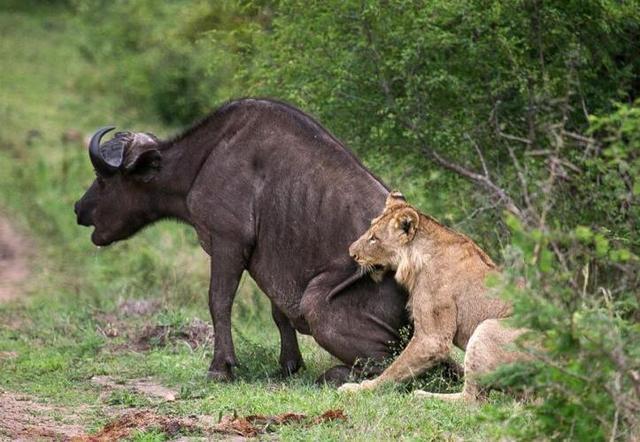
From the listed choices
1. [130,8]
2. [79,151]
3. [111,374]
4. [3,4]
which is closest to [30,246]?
[79,151]

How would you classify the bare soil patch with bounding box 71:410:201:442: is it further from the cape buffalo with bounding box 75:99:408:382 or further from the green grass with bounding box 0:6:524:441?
the cape buffalo with bounding box 75:99:408:382

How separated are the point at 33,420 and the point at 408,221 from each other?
2.98m

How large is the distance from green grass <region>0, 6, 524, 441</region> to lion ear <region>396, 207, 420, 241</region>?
1.16 m

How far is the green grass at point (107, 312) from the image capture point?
359 inches

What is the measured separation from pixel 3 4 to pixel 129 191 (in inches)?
1035

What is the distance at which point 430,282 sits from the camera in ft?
32.3

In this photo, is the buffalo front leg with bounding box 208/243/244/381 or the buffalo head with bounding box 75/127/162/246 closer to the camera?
the buffalo front leg with bounding box 208/243/244/381

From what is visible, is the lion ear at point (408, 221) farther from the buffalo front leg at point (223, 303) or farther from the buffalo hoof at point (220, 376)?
the buffalo hoof at point (220, 376)

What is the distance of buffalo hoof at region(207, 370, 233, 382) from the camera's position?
10680 millimetres

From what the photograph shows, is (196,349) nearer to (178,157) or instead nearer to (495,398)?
(178,157)

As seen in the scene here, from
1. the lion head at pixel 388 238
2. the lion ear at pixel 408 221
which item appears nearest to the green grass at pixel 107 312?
the lion head at pixel 388 238

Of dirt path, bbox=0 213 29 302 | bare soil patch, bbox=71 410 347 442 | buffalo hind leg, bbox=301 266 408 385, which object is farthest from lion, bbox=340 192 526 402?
dirt path, bbox=0 213 29 302

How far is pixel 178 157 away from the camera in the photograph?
438 inches

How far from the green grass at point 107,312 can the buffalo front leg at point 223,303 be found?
15cm
